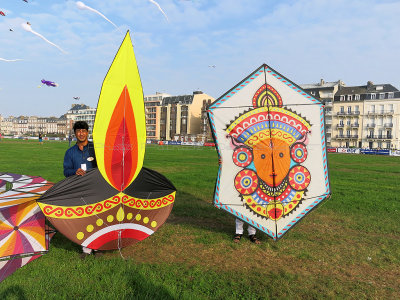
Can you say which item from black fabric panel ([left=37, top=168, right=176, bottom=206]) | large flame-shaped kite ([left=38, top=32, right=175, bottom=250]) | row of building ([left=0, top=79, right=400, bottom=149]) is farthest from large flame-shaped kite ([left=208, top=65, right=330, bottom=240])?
row of building ([left=0, top=79, right=400, bottom=149])

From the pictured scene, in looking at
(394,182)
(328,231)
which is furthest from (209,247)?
(394,182)

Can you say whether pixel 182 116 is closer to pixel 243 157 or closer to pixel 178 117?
pixel 178 117

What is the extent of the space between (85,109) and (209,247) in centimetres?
16030

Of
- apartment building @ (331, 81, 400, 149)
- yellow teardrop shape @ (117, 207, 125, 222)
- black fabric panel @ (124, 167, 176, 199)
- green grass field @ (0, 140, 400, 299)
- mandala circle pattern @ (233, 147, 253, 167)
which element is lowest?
green grass field @ (0, 140, 400, 299)

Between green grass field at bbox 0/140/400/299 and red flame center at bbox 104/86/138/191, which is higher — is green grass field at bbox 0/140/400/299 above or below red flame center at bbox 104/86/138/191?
below

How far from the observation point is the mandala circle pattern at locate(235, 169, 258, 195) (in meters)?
5.82

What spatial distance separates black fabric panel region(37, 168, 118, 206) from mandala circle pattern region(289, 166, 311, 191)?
3466mm

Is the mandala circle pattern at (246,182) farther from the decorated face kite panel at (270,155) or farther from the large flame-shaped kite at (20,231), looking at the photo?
the large flame-shaped kite at (20,231)

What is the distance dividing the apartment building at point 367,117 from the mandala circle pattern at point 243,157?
3306 inches

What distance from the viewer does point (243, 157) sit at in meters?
5.83

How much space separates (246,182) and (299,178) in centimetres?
109

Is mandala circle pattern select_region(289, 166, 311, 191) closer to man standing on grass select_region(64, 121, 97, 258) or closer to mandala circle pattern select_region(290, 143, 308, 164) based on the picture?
mandala circle pattern select_region(290, 143, 308, 164)

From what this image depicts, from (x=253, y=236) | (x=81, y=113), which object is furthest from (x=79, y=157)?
(x=81, y=113)

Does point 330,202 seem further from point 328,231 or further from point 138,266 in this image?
point 138,266
